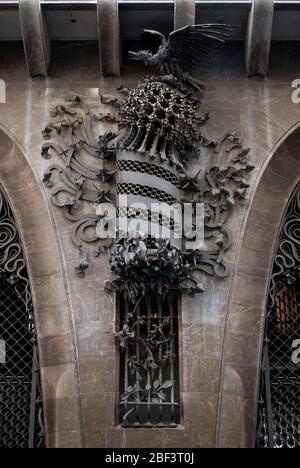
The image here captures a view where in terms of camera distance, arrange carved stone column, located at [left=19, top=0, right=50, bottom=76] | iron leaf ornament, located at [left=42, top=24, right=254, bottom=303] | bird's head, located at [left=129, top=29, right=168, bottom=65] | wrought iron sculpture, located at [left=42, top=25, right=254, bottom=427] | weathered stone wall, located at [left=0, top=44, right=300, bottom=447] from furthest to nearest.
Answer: carved stone column, located at [left=19, top=0, right=50, bottom=76], bird's head, located at [left=129, top=29, right=168, bottom=65], iron leaf ornament, located at [left=42, top=24, right=254, bottom=303], wrought iron sculpture, located at [left=42, top=25, right=254, bottom=427], weathered stone wall, located at [left=0, top=44, right=300, bottom=447]

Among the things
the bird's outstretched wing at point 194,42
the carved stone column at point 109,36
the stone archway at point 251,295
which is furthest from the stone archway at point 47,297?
the bird's outstretched wing at point 194,42

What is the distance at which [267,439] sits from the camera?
12.0 meters

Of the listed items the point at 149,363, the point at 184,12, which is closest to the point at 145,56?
the point at 184,12

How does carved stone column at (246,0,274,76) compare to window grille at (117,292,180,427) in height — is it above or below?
above

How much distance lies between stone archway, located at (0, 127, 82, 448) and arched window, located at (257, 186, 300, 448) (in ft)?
9.53

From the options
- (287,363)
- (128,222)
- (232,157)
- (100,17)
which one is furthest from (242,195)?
(100,17)

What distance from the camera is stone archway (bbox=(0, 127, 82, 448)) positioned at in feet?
37.4

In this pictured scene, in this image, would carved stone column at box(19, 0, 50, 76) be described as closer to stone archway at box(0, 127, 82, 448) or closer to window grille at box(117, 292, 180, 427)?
stone archway at box(0, 127, 82, 448)

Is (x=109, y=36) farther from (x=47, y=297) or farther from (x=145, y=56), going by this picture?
(x=47, y=297)

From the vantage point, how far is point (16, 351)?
12.8 meters

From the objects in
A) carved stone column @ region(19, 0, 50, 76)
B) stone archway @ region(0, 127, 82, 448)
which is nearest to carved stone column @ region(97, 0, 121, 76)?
carved stone column @ region(19, 0, 50, 76)

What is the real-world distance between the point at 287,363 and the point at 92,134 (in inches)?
190

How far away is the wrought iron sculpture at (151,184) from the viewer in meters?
11.6

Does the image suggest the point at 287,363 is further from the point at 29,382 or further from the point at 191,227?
the point at 29,382
